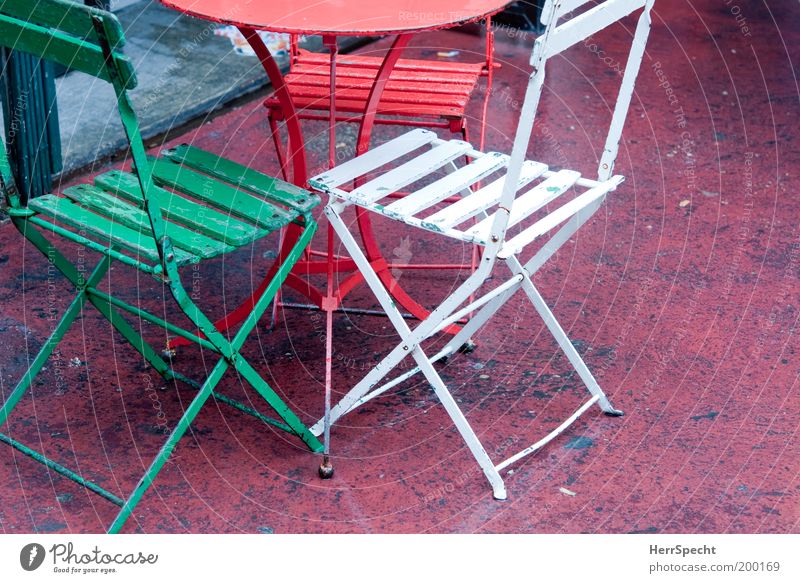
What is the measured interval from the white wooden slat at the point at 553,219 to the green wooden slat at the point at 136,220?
686 millimetres

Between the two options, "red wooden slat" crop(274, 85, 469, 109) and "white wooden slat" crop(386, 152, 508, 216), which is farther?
"red wooden slat" crop(274, 85, 469, 109)

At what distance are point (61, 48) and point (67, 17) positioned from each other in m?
0.08

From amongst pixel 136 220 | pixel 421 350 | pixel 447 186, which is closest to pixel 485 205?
pixel 447 186

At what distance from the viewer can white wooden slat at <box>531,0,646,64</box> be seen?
2.54 m

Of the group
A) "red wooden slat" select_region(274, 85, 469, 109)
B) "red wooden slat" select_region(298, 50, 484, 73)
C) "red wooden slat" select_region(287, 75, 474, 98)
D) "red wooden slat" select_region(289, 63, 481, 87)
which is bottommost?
"red wooden slat" select_region(274, 85, 469, 109)

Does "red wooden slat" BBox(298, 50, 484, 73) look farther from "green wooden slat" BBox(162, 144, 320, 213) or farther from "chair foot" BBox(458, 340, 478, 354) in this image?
"chair foot" BBox(458, 340, 478, 354)

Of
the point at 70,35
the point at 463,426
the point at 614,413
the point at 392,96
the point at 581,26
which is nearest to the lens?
the point at 70,35

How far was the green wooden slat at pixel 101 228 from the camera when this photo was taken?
2.71 metres

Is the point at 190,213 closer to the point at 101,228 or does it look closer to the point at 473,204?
the point at 101,228

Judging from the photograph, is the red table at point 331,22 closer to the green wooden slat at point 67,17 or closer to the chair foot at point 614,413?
the green wooden slat at point 67,17

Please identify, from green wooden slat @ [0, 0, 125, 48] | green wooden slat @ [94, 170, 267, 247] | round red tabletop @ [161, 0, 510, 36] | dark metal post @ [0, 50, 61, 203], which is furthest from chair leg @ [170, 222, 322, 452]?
dark metal post @ [0, 50, 61, 203]

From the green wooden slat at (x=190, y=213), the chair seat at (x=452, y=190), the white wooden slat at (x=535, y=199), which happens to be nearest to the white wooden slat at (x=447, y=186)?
the chair seat at (x=452, y=190)

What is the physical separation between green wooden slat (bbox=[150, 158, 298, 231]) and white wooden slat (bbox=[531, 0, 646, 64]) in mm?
772
